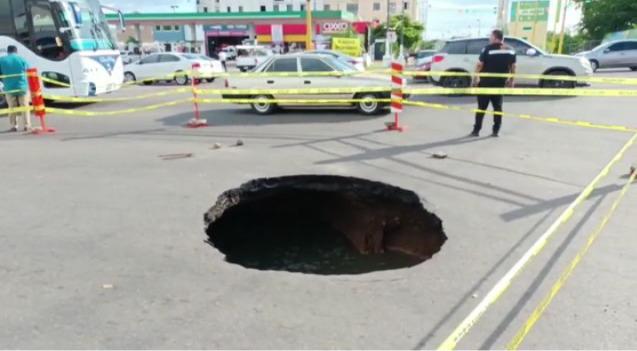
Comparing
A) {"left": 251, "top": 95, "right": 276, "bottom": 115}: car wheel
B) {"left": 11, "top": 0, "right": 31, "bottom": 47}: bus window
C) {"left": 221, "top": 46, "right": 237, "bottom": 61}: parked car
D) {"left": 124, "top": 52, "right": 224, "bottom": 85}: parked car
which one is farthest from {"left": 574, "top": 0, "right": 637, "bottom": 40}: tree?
{"left": 11, "top": 0, "right": 31, "bottom": 47}: bus window

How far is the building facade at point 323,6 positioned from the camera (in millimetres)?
79750

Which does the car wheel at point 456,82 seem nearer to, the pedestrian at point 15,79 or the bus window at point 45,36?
the bus window at point 45,36

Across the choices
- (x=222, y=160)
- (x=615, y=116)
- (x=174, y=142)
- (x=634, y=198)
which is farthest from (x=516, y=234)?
(x=615, y=116)

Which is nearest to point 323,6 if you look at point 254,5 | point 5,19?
point 254,5

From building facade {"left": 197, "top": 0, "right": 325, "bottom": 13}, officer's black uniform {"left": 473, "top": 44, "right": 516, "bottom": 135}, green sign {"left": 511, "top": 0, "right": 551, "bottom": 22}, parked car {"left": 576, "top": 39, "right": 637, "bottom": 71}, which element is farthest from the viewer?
building facade {"left": 197, "top": 0, "right": 325, "bottom": 13}

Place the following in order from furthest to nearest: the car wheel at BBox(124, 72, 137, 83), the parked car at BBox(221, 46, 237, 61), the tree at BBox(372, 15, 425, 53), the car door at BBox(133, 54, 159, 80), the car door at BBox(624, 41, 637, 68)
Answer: the tree at BBox(372, 15, 425, 53), the parked car at BBox(221, 46, 237, 61), the car door at BBox(624, 41, 637, 68), the car wheel at BBox(124, 72, 137, 83), the car door at BBox(133, 54, 159, 80)

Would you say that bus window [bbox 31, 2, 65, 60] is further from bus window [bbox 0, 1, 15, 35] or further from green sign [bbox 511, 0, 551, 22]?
green sign [bbox 511, 0, 551, 22]

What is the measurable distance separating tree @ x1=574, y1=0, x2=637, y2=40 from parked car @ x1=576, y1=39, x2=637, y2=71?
17284mm

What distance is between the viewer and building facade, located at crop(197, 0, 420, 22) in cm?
7975

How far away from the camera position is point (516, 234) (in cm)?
448

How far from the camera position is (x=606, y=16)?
40125 millimetres

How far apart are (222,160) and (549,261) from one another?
4.90 m

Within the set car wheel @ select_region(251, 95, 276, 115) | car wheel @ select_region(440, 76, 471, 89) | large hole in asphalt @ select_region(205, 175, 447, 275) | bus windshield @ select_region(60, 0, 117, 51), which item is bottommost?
large hole in asphalt @ select_region(205, 175, 447, 275)

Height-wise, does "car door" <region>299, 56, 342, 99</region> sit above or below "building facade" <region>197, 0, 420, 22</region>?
below
